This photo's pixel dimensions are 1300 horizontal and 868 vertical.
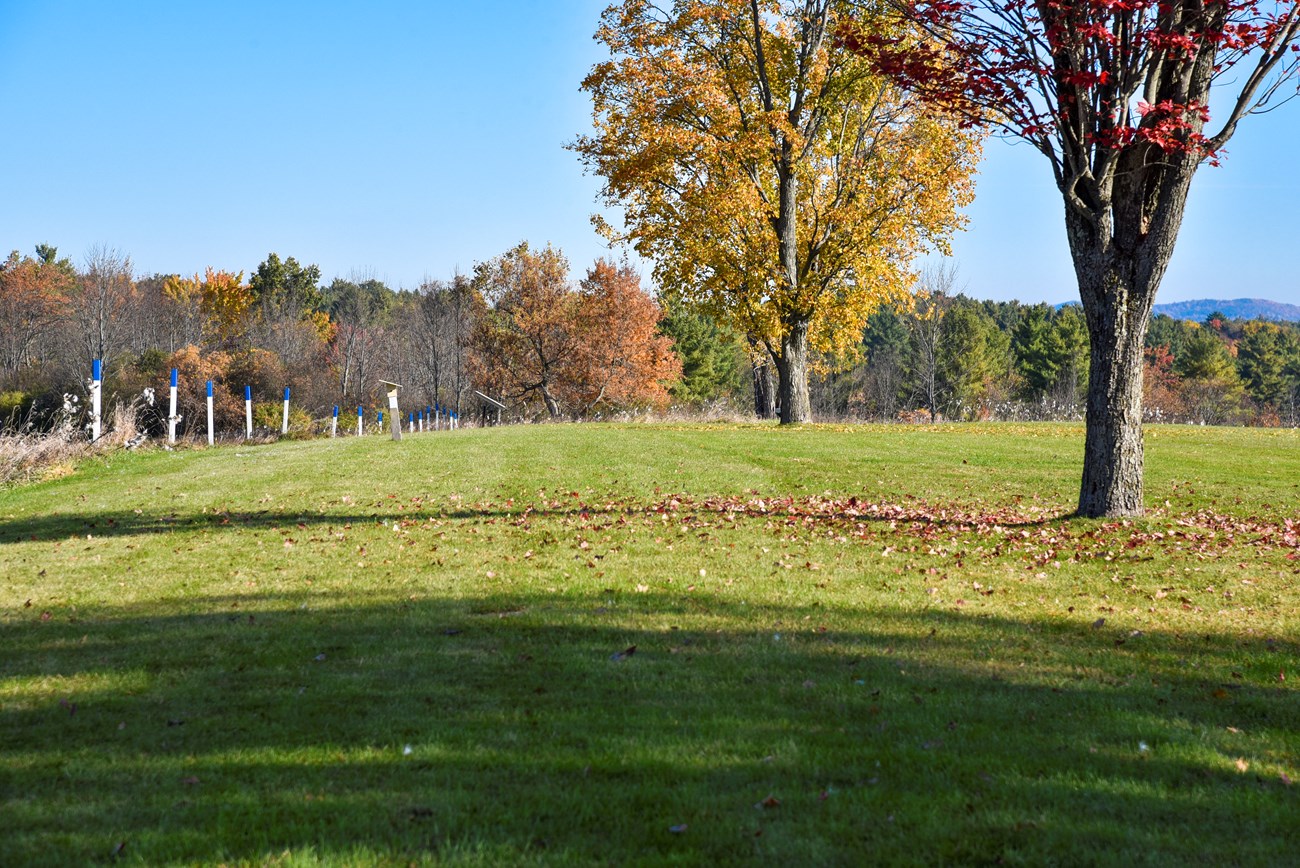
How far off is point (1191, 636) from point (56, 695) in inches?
269

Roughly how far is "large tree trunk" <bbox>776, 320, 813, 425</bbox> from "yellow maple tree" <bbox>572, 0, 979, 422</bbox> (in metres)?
0.05

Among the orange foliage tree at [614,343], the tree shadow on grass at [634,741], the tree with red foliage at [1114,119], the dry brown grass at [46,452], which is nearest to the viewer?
the tree shadow on grass at [634,741]

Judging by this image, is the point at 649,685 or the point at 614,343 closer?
the point at 649,685

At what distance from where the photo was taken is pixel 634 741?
169 inches

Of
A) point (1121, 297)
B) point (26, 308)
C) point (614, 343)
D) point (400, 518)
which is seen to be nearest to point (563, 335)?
point (614, 343)

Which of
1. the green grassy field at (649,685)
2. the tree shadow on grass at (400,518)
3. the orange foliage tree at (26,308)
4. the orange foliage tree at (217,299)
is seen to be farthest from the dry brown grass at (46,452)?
the orange foliage tree at (217,299)

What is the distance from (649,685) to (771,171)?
958 inches

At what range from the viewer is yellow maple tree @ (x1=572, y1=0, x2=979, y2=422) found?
25.4m

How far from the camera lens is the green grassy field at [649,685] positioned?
3441 mm

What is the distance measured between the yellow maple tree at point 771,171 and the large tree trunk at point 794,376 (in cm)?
5

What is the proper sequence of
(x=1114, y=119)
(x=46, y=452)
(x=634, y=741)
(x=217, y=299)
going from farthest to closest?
1. (x=217, y=299)
2. (x=46, y=452)
3. (x=1114, y=119)
4. (x=634, y=741)

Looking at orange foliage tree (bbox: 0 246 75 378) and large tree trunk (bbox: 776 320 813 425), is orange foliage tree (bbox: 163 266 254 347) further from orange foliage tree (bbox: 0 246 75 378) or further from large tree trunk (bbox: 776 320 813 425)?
large tree trunk (bbox: 776 320 813 425)

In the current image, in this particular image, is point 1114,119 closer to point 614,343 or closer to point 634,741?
point 634,741

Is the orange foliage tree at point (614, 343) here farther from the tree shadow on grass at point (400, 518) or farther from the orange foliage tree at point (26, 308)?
the tree shadow on grass at point (400, 518)
